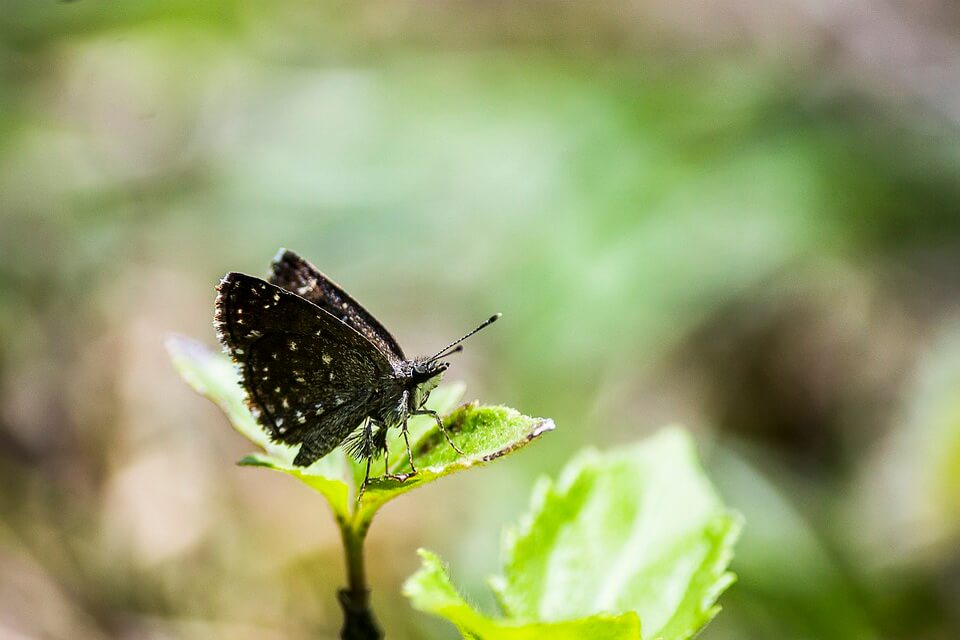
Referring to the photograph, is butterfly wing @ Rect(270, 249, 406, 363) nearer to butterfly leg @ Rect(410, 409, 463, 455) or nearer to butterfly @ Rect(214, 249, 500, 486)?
butterfly @ Rect(214, 249, 500, 486)

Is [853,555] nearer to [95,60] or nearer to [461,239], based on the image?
[461,239]

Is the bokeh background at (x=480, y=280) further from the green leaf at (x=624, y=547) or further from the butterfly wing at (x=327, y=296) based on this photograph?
the green leaf at (x=624, y=547)

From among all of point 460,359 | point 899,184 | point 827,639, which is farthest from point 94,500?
point 899,184


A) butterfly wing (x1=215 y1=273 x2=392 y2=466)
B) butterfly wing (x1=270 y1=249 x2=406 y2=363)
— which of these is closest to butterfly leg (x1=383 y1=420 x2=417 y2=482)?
butterfly wing (x1=215 y1=273 x2=392 y2=466)

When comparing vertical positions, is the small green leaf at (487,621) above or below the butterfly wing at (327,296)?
below

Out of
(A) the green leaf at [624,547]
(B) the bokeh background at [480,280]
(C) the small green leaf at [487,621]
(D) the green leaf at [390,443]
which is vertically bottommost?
(C) the small green leaf at [487,621]

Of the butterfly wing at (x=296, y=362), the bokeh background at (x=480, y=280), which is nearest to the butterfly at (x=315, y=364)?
the butterfly wing at (x=296, y=362)
